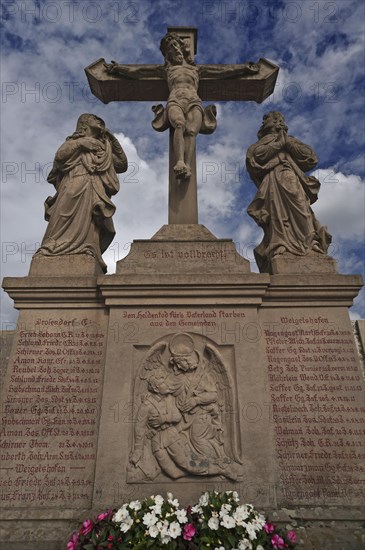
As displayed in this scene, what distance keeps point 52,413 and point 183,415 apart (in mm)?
1578

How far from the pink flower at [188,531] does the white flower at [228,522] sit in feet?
0.89

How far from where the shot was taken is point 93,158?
22.4ft

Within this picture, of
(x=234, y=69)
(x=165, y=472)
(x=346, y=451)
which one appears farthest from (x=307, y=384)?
(x=234, y=69)

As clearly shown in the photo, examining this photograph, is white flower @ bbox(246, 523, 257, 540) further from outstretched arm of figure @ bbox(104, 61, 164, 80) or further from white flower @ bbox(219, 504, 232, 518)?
outstretched arm of figure @ bbox(104, 61, 164, 80)

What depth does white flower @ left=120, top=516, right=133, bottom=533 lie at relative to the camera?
375 cm

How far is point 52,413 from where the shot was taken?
504 cm

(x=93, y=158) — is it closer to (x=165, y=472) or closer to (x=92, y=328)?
(x=92, y=328)

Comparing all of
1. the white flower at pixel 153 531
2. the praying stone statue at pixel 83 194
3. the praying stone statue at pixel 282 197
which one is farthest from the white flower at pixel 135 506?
the praying stone statue at pixel 282 197

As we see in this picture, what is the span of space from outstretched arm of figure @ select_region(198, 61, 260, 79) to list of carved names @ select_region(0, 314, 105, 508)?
5436 millimetres

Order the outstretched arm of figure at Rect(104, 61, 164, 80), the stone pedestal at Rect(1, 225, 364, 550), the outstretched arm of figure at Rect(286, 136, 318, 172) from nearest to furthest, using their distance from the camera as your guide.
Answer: the stone pedestal at Rect(1, 225, 364, 550)
the outstretched arm of figure at Rect(286, 136, 318, 172)
the outstretched arm of figure at Rect(104, 61, 164, 80)

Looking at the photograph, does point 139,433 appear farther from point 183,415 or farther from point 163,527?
point 163,527

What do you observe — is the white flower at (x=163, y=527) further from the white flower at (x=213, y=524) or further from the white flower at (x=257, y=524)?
the white flower at (x=257, y=524)

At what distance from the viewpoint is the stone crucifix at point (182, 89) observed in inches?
281

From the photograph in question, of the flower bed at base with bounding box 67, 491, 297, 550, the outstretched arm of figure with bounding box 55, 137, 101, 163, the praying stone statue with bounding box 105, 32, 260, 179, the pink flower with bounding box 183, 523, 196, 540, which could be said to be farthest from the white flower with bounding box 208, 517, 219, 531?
the outstretched arm of figure with bounding box 55, 137, 101, 163
